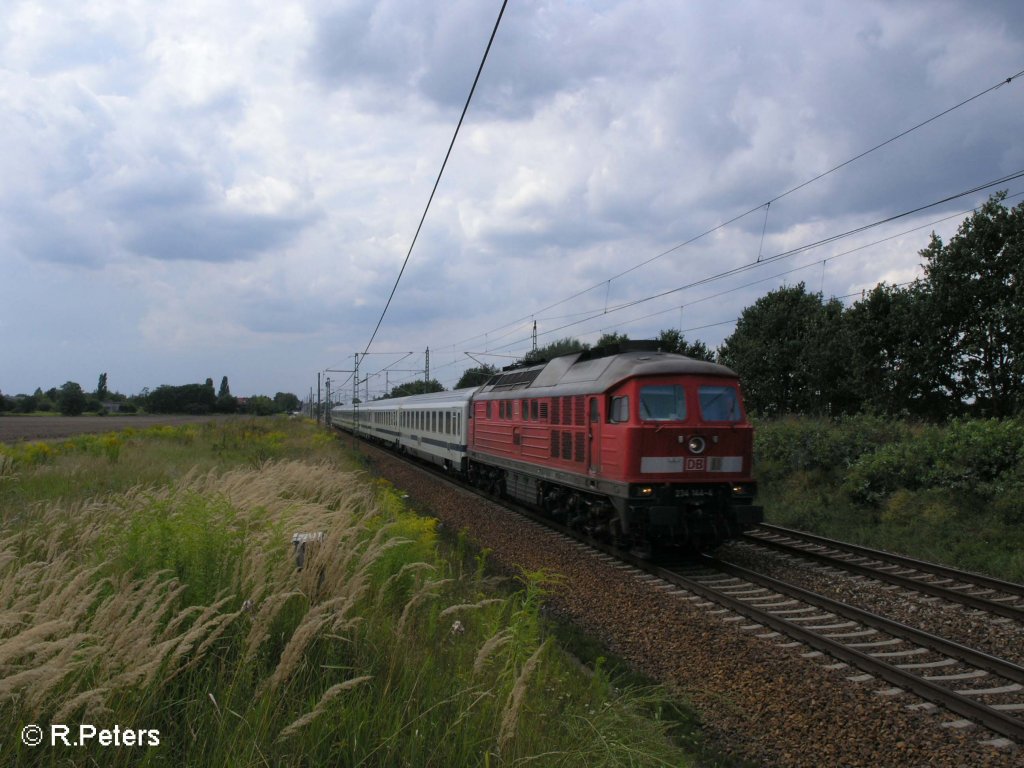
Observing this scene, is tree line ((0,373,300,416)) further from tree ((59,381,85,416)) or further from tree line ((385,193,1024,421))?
tree line ((385,193,1024,421))

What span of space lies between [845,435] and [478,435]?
386 inches

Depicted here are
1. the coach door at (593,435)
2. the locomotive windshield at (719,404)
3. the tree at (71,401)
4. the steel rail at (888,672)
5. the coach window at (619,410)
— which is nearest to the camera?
the steel rail at (888,672)

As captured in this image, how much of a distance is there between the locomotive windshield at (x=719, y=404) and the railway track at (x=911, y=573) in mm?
2676

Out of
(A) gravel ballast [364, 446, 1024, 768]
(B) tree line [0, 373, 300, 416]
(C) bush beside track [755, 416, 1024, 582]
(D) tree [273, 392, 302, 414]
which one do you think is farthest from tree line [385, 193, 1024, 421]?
(D) tree [273, 392, 302, 414]

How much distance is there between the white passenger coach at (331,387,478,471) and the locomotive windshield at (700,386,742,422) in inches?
448

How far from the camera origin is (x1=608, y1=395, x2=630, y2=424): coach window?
1129 centimetres

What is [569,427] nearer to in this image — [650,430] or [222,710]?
[650,430]

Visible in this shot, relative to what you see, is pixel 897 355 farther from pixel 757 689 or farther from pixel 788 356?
pixel 757 689

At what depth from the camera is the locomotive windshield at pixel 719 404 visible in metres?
11.5

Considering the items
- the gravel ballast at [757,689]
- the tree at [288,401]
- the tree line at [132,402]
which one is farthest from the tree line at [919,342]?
the tree at [288,401]

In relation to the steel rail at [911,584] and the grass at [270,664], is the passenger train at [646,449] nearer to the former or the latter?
the steel rail at [911,584]

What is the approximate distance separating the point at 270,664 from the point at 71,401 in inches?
3652

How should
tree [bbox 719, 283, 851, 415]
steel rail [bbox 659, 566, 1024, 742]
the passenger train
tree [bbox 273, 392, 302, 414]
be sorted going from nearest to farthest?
1. steel rail [bbox 659, 566, 1024, 742]
2. the passenger train
3. tree [bbox 719, 283, 851, 415]
4. tree [bbox 273, 392, 302, 414]

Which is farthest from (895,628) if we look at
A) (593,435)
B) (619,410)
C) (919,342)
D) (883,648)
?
(919,342)
